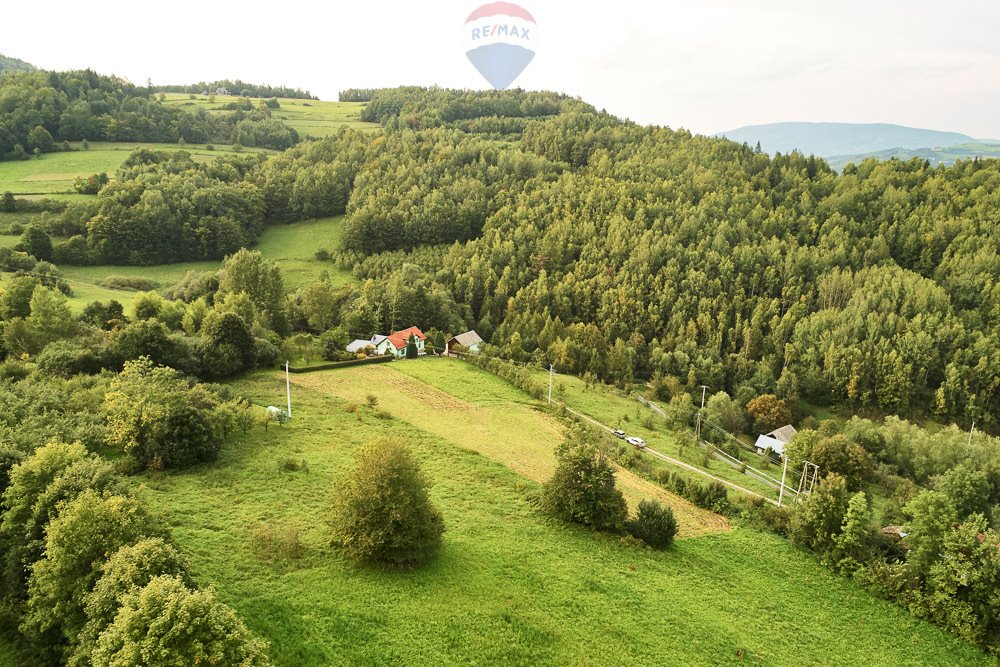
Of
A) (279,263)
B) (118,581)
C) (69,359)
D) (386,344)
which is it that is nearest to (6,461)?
(118,581)

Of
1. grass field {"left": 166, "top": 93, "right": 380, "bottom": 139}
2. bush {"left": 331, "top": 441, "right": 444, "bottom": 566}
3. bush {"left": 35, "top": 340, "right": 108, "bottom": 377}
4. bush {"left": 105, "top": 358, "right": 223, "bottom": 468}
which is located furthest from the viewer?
grass field {"left": 166, "top": 93, "right": 380, "bottom": 139}

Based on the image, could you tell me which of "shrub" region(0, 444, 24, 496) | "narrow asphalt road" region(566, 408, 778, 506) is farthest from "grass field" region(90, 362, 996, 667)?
"narrow asphalt road" region(566, 408, 778, 506)

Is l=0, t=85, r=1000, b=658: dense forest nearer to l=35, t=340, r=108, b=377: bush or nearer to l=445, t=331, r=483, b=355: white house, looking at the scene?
l=35, t=340, r=108, b=377: bush

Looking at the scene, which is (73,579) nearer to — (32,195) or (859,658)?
(859,658)

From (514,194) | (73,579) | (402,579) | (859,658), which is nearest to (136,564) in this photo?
(73,579)

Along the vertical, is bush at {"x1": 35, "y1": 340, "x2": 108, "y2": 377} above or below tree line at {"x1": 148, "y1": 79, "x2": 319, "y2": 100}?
below

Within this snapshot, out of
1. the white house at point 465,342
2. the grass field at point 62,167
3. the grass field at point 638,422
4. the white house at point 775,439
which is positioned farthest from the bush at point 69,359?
the grass field at point 62,167

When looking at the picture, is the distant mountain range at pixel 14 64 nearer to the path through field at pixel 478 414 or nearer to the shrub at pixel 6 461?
the path through field at pixel 478 414

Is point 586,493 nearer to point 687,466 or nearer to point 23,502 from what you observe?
point 687,466
